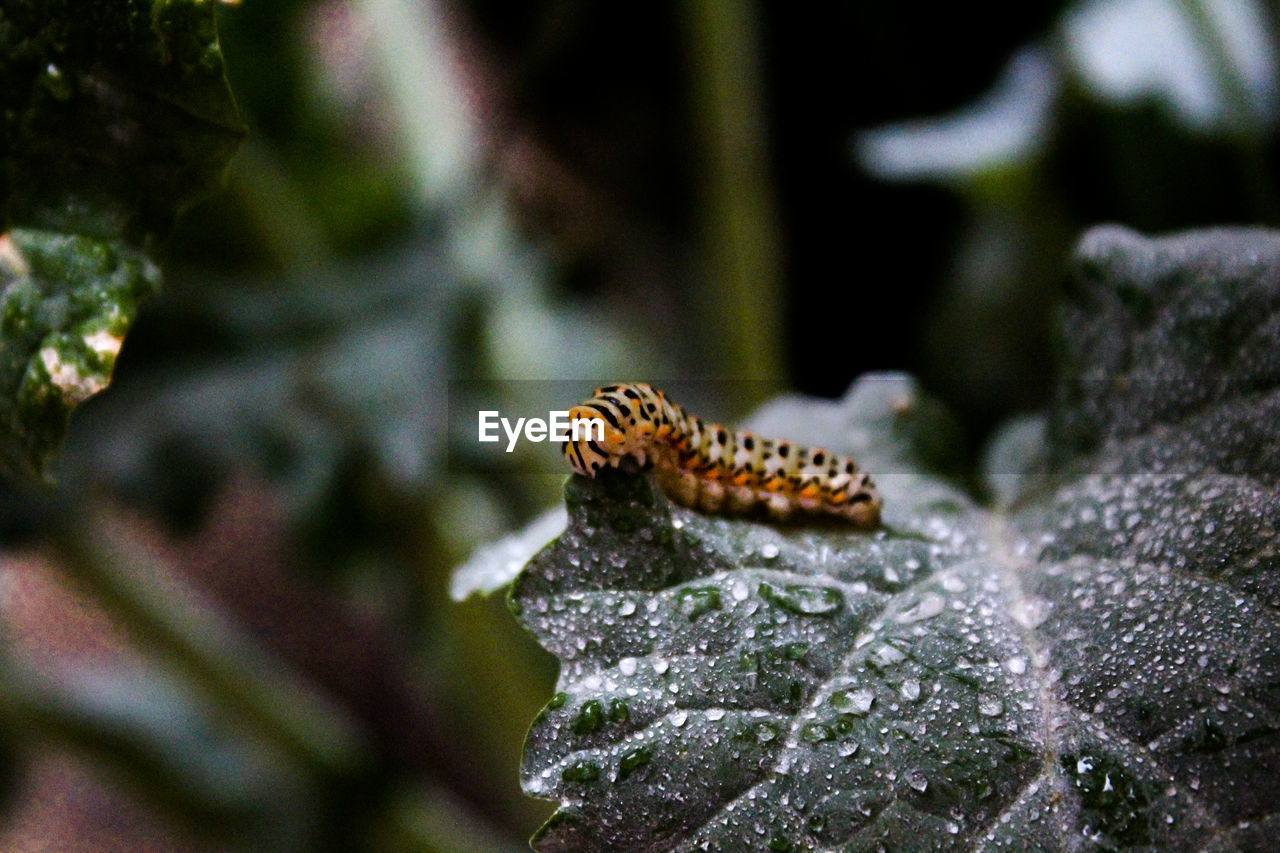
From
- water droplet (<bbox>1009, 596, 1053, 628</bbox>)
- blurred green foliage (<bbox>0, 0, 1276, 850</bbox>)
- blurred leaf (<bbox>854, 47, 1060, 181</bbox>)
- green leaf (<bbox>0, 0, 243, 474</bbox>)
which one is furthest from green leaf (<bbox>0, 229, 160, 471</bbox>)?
blurred leaf (<bbox>854, 47, 1060, 181</bbox>)

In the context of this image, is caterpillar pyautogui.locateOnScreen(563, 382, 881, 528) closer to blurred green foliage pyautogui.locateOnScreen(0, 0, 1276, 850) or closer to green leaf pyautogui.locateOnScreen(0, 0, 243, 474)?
green leaf pyautogui.locateOnScreen(0, 0, 243, 474)

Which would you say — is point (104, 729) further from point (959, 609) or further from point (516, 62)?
point (516, 62)

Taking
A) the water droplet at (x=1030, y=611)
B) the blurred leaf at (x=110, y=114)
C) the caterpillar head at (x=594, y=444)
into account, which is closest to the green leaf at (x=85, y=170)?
the blurred leaf at (x=110, y=114)

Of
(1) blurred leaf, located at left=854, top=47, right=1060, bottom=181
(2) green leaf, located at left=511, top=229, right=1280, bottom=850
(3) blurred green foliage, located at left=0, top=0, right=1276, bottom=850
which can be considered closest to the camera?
(2) green leaf, located at left=511, top=229, right=1280, bottom=850

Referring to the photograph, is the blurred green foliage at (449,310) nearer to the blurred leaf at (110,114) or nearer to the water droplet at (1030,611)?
the blurred leaf at (110,114)

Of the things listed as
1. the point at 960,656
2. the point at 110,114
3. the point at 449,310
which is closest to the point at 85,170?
the point at 110,114

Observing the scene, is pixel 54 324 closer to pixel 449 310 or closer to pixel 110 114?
pixel 110 114
